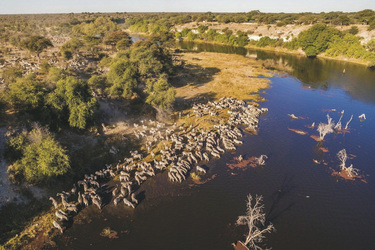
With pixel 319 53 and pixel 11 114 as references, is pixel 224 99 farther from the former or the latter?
pixel 319 53

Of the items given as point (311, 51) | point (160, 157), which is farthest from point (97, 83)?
point (311, 51)

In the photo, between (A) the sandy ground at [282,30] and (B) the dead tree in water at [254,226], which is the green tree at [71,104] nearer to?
(B) the dead tree in water at [254,226]

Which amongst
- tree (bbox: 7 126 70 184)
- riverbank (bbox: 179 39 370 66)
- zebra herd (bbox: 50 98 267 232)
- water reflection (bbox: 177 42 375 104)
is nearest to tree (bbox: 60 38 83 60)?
zebra herd (bbox: 50 98 267 232)

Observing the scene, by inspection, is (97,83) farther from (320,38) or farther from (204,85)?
(320,38)

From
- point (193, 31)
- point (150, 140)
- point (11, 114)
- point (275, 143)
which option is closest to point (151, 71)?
point (150, 140)

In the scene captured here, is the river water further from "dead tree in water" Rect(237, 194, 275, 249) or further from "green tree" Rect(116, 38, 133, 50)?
"green tree" Rect(116, 38, 133, 50)

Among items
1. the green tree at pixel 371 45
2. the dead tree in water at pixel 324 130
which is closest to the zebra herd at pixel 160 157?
the dead tree in water at pixel 324 130
